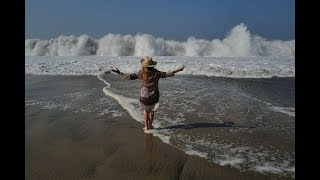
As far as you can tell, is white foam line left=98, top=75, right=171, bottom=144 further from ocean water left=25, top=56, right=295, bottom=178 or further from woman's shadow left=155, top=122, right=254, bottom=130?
woman's shadow left=155, top=122, right=254, bottom=130

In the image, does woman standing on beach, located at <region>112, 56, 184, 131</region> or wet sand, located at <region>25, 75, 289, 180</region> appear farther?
woman standing on beach, located at <region>112, 56, 184, 131</region>

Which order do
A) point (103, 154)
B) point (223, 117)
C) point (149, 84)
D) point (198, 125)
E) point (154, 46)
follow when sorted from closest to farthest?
1. point (103, 154)
2. point (149, 84)
3. point (198, 125)
4. point (223, 117)
5. point (154, 46)

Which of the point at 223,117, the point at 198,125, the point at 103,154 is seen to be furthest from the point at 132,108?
the point at 103,154

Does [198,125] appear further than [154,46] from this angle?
No

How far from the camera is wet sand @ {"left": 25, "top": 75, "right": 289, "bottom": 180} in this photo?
4281 mm

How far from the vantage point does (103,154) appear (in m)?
4.94

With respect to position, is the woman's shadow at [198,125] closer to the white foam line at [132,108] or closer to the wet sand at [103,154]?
the white foam line at [132,108]

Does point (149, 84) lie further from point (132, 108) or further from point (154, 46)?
point (154, 46)

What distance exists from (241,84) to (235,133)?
7.04 meters

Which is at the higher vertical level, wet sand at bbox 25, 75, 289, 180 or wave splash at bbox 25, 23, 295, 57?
wave splash at bbox 25, 23, 295, 57

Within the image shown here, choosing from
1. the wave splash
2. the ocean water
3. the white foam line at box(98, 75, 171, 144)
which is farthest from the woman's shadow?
the wave splash
